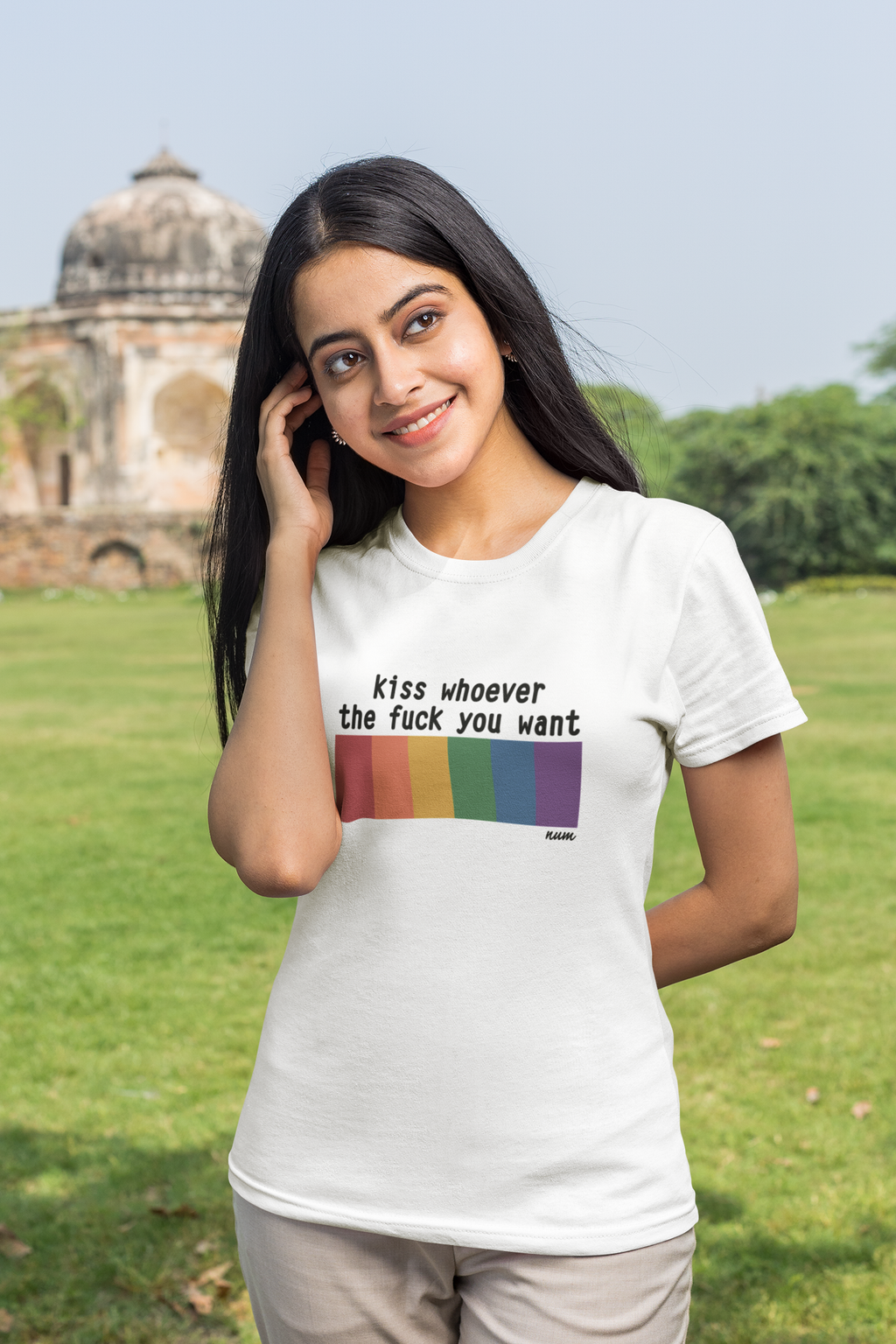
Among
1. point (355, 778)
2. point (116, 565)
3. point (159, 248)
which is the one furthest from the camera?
point (159, 248)

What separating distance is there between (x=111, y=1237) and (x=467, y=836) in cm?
267

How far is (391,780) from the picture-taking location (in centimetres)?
155

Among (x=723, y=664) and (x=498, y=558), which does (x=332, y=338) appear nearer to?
(x=498, y=558)

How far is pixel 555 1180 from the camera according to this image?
1.45m

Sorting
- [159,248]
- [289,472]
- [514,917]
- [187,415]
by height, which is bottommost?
[514,917]

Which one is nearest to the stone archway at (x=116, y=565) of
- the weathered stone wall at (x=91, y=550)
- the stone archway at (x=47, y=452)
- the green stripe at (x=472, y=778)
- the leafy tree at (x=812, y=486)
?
the weathered stone wall at (x=91, y=550)

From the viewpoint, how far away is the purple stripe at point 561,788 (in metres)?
1.48

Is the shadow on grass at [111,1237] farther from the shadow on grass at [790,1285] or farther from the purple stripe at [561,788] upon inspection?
the purple stripe at [561,788]

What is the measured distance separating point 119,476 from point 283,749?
3730 centimetres

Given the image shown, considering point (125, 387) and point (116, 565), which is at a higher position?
point (125, 387)

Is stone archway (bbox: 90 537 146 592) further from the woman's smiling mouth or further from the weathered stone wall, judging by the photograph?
the woman's smiling mouth

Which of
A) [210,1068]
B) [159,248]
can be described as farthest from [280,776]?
[159,248]

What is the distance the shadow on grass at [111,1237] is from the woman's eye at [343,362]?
→ 2515mm

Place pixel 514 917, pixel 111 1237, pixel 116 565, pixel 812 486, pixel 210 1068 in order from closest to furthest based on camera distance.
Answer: pixel 514 917 → pixel 111 1237 → pixel 210 1068 → pixel 812 486 → pixel 116 565
